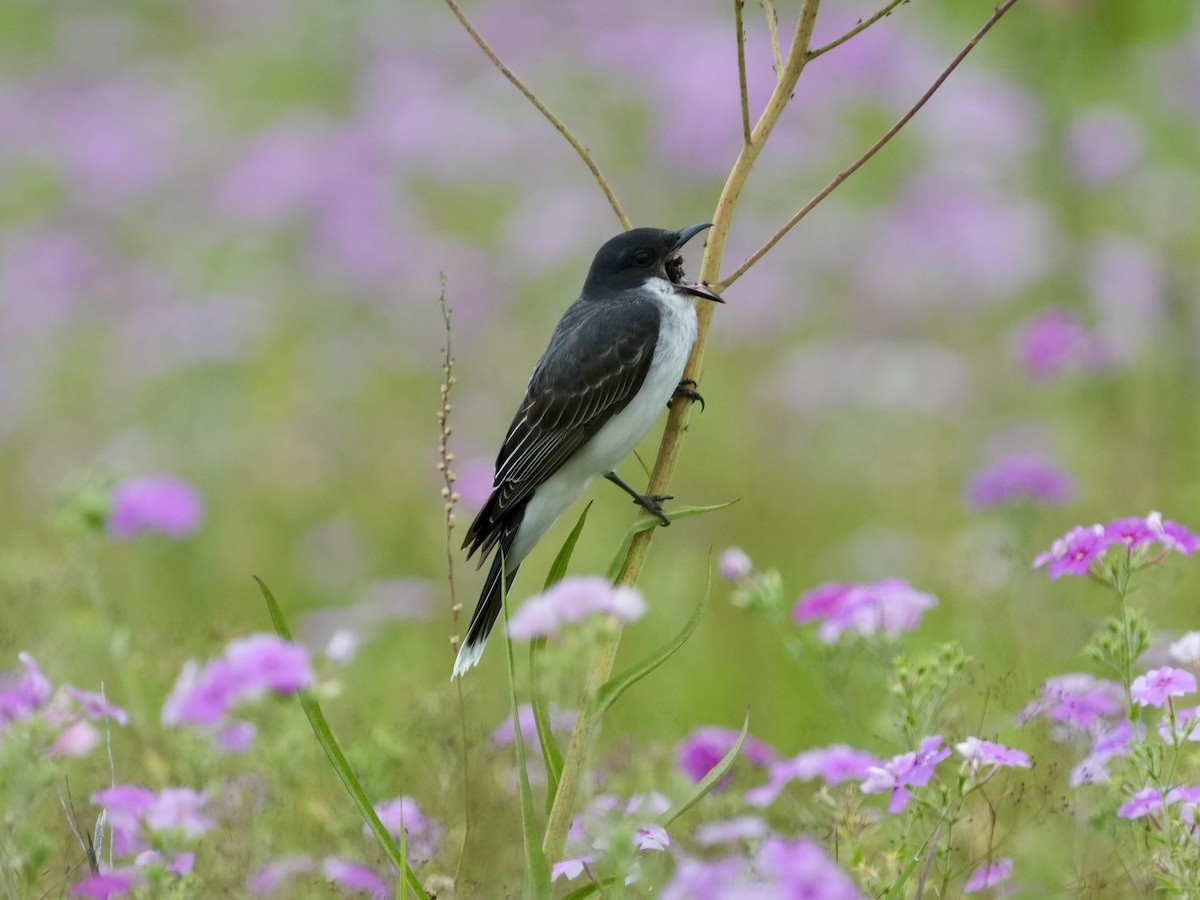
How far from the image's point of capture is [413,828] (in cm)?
289

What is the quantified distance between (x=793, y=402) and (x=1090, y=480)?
2.08m

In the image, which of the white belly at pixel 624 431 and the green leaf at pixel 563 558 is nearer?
the green leaf at pixel 563 558

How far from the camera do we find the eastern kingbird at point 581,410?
3.61m

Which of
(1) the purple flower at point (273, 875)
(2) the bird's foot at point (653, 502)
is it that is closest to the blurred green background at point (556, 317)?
(1) the purple flower at point (273, 875)

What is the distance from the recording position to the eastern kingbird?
3609 mm

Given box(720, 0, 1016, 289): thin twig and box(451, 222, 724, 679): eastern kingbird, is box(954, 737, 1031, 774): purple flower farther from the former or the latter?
box(451, 222, 724, 679): eastern kingbird

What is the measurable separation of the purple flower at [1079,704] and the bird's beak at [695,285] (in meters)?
1.01

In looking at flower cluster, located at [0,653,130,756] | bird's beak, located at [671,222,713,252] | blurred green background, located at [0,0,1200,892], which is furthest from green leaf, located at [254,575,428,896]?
bird's beak, located at [671,222,713,252]

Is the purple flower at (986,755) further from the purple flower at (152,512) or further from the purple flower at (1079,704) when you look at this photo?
the purple flower at (152,512)

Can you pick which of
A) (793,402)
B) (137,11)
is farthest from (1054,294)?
(137,11)

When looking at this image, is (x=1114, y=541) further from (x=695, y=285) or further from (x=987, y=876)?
(x=695, y=285)

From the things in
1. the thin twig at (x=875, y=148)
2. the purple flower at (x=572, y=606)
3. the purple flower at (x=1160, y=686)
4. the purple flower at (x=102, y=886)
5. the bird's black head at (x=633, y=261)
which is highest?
the thin twig at (x=875, y=148)

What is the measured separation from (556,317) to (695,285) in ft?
20.5

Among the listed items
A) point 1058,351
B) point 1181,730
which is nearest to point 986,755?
point 1181,730
